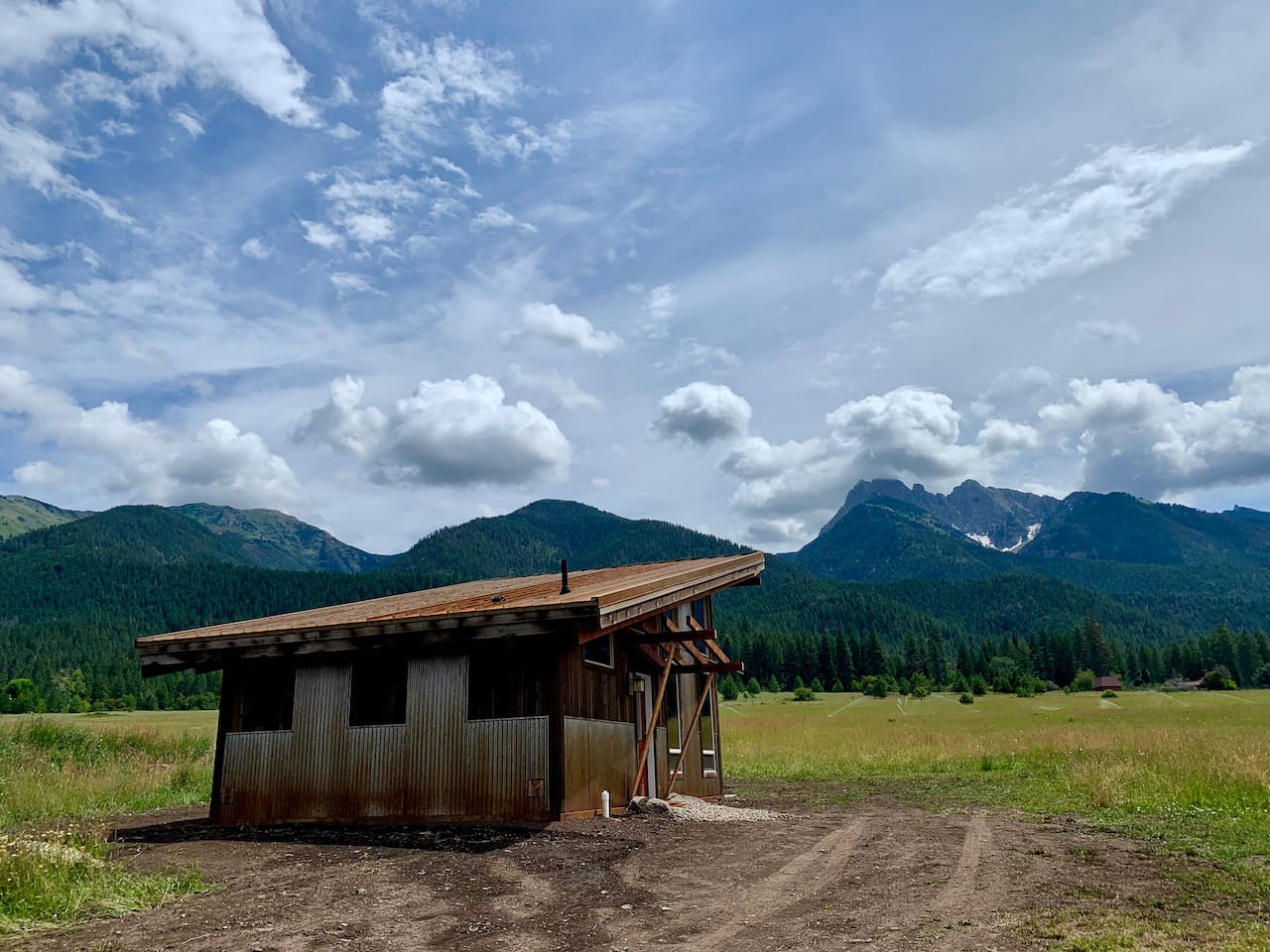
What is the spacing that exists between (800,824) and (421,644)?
7230 mm

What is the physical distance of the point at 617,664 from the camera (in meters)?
17.9

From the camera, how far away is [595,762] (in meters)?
16.2

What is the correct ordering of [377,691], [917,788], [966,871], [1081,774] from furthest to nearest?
[917,788] → [1081,774] → [377,691] → [966,871]

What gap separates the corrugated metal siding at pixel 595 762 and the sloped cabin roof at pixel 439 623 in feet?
6.87

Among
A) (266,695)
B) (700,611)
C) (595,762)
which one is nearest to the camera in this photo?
(595,762)

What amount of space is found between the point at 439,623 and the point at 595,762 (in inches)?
157

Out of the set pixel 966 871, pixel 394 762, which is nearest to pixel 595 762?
pixel 394 762

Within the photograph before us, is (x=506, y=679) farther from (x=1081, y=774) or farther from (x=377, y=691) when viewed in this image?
(x=1081, y=774)

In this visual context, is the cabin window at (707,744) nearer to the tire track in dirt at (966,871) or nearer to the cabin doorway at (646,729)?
the cabin doorway at (646,729)

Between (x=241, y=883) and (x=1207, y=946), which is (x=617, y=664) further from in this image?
(x=1207, y=946)

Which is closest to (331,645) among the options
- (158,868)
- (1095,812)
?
(158,868)

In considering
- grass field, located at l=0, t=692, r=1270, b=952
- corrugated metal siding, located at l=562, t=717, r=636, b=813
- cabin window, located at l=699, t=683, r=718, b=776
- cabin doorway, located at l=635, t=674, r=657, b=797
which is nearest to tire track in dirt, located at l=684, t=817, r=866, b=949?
grass field, located at l=0, t=692, r=1270, b=952

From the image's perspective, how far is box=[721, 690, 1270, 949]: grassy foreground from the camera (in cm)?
831

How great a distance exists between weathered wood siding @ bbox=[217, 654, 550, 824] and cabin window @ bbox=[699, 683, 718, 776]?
8.24 meters
